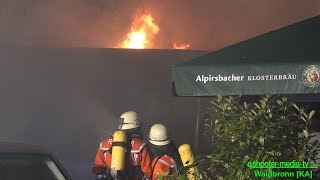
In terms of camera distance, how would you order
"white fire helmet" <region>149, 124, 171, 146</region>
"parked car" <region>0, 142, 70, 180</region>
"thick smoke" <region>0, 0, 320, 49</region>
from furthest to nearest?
"thick smoke" <region>0, 0, 320, 49</region>
"white fire helmet" <region>149, 124, 171, 146</region>
"parked car" <region>0, 142, 70, 180</region>

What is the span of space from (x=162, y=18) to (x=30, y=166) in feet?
31.2

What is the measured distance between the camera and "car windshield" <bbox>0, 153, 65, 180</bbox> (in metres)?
3.96

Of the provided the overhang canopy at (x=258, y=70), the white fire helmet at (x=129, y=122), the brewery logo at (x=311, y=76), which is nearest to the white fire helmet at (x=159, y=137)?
the white fire helmet at (x=129, y=122)

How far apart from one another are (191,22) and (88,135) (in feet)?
15.9

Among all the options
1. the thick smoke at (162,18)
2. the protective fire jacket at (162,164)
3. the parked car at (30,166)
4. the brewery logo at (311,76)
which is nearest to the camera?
the brewery logo at (311,76)

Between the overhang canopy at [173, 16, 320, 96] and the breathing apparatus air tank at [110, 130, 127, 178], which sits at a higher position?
the overhang canopy at [173, 16, 320, 96]

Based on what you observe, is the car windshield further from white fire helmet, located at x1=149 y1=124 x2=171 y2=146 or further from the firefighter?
white fire helmet, located at x1=149 y1=124 x2=171 y2=146

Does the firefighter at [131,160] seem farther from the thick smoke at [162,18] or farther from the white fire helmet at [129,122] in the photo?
the thick smoke at [162,18]

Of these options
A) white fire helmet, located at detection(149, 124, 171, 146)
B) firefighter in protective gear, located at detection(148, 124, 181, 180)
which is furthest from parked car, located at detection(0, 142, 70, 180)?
white fire helmet, located at detection(149, 124, 171, 146)

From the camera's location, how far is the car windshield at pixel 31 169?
A: 3965mm

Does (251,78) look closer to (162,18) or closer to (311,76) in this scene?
(311,76)

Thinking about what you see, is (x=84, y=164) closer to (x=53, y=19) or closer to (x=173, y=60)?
(x=173, y=60)

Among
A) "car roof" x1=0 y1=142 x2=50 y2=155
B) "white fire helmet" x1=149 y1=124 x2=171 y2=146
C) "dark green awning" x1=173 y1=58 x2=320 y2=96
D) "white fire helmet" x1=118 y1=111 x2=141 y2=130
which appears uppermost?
"dark green awning" x1=173 y1=58 x2=320 y2=96

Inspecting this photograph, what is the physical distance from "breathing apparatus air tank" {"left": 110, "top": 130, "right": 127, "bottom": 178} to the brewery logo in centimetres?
194
